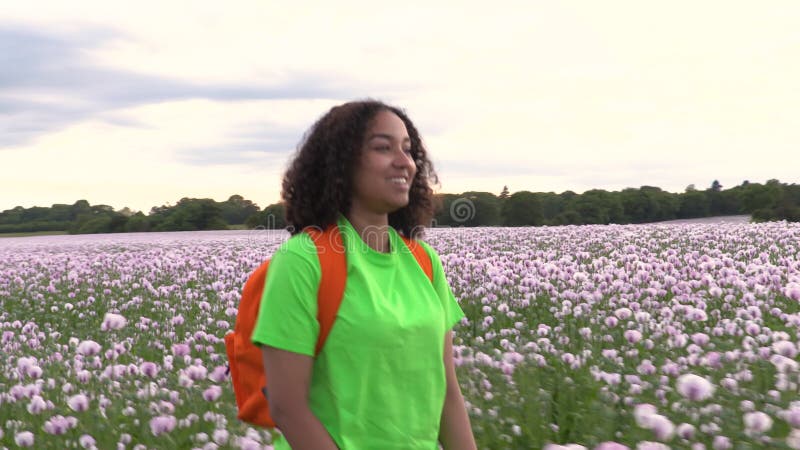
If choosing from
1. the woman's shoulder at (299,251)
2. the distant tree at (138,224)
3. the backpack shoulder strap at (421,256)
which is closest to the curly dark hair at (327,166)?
the woman's shoulder at (299,251)

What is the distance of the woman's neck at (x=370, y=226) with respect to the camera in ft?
8.95

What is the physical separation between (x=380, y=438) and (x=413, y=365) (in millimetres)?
252

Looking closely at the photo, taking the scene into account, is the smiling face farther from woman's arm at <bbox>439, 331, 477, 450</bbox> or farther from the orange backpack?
woman's arm at <bbox>439, 331, 477, 450</bbox>

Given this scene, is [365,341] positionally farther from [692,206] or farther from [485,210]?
[692,206]

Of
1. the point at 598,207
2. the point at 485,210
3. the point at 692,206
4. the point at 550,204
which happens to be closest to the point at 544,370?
the point at 485,210

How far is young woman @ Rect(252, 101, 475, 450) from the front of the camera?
2.40m

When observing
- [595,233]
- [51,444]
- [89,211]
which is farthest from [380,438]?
[89,211]

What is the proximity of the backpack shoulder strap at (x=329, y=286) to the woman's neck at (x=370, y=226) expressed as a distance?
0.22 metres

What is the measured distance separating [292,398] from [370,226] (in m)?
0.65

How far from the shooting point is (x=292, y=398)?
2402mm

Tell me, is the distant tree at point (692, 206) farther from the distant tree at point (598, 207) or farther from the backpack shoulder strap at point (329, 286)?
the backpack shoulder strap at point (329, 286)

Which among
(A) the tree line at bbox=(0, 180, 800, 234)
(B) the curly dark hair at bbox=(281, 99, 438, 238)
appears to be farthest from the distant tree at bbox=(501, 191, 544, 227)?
(B) the curly dark hair at bbox=(281, 99, 438, 238)

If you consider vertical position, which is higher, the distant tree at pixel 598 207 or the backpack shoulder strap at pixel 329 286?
the distant tree at pixel 598 207

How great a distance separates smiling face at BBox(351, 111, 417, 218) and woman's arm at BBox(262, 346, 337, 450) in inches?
22.9
